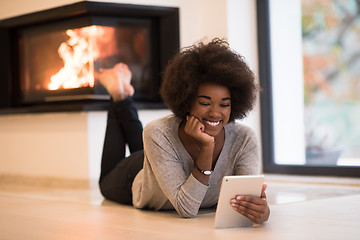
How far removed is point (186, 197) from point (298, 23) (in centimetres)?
257

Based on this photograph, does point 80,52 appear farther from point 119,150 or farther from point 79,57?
point 119,150

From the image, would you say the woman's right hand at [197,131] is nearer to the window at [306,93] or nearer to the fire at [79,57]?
the fire at [79,57]

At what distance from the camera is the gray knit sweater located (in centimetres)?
223

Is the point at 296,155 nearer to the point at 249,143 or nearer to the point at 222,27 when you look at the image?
the point at 222,27

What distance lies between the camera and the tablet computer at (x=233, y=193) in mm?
2025

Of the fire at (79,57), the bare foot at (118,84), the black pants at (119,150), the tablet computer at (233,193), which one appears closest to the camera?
the tablet computer at (233,193)

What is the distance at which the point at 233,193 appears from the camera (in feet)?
6.76

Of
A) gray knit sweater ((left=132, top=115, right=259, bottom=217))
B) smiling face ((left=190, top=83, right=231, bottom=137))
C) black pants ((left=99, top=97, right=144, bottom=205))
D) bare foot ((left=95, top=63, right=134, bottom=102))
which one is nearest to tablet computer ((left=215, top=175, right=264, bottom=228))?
gray knit sweater ((left=132, top=115, right=259, bottom=217))

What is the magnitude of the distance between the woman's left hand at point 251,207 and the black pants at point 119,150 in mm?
916

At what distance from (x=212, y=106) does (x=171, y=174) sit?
0.32 meters

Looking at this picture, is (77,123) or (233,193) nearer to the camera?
(233,193)

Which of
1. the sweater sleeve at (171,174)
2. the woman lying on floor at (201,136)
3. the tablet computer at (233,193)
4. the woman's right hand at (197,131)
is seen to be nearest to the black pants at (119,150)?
the woman lying on floor at (201,136)

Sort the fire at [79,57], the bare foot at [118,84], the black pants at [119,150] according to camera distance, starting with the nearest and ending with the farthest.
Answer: the black pants at [119,150], the bare foot at [118,84], the fire at [79,57]

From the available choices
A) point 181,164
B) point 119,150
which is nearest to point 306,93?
point 119,150
